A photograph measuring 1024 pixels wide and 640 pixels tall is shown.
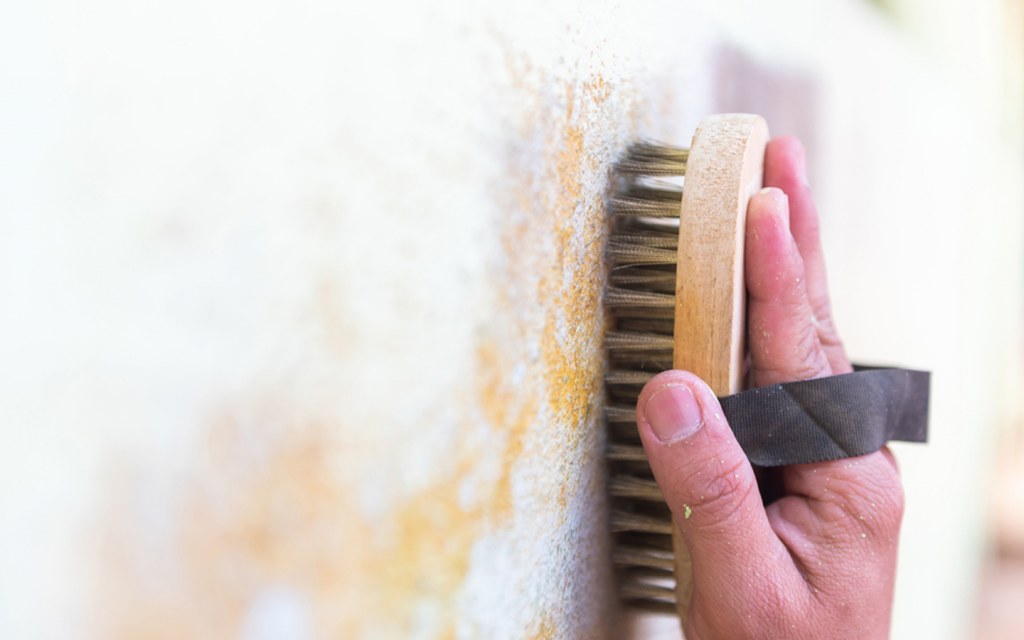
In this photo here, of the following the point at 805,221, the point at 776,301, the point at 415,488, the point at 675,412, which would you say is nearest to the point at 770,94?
the point at 805,221

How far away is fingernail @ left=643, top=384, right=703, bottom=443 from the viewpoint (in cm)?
52

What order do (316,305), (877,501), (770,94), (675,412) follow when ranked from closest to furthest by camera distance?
(316,305) → (675,412) → (877,501) → (770,94)

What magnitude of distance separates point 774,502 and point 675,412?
0.16 m

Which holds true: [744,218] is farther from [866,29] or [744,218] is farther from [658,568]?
[866,29]

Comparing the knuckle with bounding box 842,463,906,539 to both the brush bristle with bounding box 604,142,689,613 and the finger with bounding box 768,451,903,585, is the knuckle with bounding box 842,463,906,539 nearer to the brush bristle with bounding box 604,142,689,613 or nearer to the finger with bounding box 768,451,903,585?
the finger with bounding box 768,451,903,585

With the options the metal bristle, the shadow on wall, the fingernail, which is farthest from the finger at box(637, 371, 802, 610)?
the shadow on wall

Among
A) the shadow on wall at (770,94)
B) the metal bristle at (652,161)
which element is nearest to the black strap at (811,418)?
the metal bristle at (652,161)

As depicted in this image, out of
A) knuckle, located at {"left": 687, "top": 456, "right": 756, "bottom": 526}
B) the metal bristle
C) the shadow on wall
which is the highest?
the shadow on wall

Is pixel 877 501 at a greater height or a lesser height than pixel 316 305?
lesser

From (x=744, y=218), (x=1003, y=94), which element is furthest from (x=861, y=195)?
(x=1003, y=94)

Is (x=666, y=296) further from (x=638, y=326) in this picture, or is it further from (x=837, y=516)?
(x=837, y=516)

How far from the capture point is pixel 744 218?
56 centimetres

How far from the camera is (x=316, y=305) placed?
15.4 inches

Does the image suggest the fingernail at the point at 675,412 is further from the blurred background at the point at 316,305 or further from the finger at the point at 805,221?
the finger at the point at 805,221
